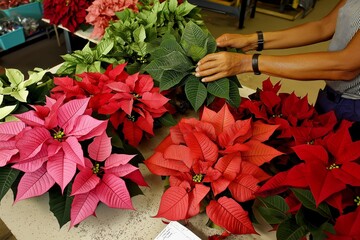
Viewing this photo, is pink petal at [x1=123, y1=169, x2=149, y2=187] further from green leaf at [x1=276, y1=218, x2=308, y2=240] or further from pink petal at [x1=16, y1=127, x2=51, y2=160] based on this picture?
green leaf at [x1=276, y1=218, x2=308, y2=240]

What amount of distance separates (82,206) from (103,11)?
1289mm

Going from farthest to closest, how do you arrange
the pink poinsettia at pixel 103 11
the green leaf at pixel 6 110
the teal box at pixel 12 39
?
the teal box at pixel 12 39, the pink poinsettia at pixel 103 11, the green leaf at pixel 6 110

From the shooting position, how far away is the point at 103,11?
172cm

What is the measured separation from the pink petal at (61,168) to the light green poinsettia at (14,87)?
25 cm

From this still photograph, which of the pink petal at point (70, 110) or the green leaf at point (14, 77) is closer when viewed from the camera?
the pink petal at point (70, 110)

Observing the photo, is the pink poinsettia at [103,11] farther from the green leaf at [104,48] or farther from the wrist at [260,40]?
the wrist at [260,40]

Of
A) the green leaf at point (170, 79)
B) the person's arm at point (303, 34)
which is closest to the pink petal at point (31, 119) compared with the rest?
the green leaf at point (170, 79)

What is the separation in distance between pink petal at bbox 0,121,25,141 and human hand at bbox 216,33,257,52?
0.72 metres

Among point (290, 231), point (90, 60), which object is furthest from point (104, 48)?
point (290, 231)

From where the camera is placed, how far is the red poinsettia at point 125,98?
36.3 inches

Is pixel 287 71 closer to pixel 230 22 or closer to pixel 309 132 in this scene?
pixel 309 132

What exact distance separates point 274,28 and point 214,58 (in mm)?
3094

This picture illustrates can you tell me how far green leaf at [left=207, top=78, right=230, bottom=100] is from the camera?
940 millimetres

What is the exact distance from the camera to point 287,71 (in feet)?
3.26
